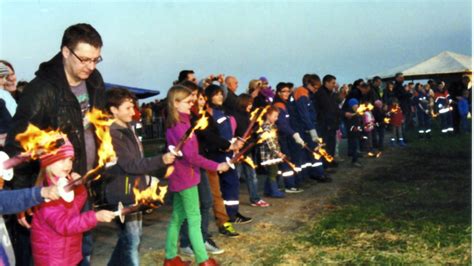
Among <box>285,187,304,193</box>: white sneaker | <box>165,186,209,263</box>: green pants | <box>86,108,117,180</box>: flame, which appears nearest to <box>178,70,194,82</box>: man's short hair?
<box>165,186,209,263</box>: green pants

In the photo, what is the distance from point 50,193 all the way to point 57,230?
0.72 m

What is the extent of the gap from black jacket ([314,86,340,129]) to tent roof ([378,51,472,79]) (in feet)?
71.0

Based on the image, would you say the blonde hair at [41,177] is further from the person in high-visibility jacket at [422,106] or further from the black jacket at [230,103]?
the person in high-visibility jacket at [422,106]

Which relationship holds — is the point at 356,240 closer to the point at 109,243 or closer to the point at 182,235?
the point at 182,235

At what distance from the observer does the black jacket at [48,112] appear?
3.80 metres

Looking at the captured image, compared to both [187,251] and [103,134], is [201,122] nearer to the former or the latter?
[103,134]

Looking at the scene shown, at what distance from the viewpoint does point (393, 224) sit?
7.44 m

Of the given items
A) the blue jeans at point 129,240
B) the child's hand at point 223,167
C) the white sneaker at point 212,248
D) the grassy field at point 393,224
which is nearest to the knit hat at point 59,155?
the blue jeans at point 129,240

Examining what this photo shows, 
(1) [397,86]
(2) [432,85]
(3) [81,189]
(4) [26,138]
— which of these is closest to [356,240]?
(3) [81,189]

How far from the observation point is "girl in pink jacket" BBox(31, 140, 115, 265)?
3574mm

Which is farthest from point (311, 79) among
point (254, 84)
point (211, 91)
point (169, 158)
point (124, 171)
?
point (169, 158)

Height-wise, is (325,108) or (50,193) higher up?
(325,108)

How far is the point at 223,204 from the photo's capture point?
7.18 meters

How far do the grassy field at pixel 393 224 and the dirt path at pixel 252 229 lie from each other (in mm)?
204
